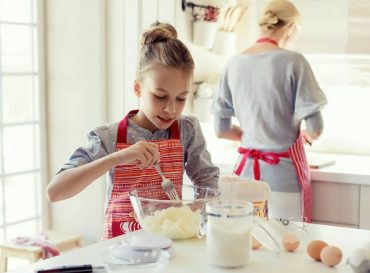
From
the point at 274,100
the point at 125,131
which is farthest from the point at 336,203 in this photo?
the point at 125,131

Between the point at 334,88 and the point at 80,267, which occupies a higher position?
the point at 334,88

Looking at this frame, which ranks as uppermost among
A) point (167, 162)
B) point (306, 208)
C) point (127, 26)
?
point (127, 26)

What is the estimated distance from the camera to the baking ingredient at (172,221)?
4.33 ft

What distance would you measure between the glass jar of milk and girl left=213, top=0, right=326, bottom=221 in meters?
1.24

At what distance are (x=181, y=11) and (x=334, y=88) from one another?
33.0 inches

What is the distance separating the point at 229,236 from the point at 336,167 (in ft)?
5.21

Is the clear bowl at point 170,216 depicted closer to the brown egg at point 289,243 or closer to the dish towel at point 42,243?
the brown egg at point 289,243

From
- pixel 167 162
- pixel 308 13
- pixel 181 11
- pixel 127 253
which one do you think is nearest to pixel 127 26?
pixel 181 11

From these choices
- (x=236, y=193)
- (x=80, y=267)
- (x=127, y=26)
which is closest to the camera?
(x=80, y=267)

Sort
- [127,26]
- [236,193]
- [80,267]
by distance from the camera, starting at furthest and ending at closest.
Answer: [127,26], [236,193], [80,267]

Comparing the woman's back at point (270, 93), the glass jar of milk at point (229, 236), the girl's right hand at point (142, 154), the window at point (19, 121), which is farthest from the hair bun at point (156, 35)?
the window at point (19, 121)

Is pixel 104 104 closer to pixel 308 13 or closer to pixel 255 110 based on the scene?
pixel 255 110

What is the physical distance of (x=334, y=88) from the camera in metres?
3.09

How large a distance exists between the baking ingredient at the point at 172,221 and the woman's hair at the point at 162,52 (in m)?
0.41
